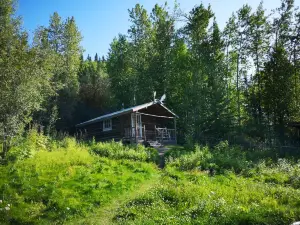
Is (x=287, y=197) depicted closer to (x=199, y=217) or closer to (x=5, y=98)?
(x=199, y=217)

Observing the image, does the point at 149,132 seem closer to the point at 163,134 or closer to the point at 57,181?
the point at 163,134

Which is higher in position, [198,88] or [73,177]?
[198,88]

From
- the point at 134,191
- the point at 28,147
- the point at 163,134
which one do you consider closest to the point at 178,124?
the point at 163,134

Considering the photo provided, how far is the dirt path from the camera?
7755 mm

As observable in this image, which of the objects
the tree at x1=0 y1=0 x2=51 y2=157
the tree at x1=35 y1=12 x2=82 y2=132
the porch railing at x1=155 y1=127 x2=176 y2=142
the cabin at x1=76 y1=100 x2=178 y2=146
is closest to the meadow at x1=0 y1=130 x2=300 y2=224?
the tree at x1=0 y1=0 x2=51 y2=157

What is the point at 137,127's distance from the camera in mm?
24078

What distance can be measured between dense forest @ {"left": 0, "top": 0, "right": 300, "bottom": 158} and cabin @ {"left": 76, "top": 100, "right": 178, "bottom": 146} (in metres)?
2.80

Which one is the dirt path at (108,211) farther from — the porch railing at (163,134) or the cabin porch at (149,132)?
the porch railing at (163,134)

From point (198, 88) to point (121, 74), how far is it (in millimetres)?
13695

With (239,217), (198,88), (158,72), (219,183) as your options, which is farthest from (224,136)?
(239,217)

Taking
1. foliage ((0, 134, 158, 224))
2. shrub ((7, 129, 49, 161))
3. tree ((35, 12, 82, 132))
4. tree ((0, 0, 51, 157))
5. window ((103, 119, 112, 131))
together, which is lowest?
foliage ((0, 134, 158, 224))

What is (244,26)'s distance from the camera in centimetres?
3025

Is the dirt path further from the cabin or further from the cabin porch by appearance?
the cabin

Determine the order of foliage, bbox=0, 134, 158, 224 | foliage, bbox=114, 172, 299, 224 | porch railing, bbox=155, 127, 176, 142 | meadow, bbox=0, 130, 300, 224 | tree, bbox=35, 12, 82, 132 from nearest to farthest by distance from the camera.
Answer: foliage, bbox=114, 172, 299, 224 < meadow, bbox=0, 130, 300, 224 < foliage, bbox=0, 134, 158, 224 < porch railing, bbox=155, 127, 176, 142 < tree, bbox=35, 12, 82, 132
